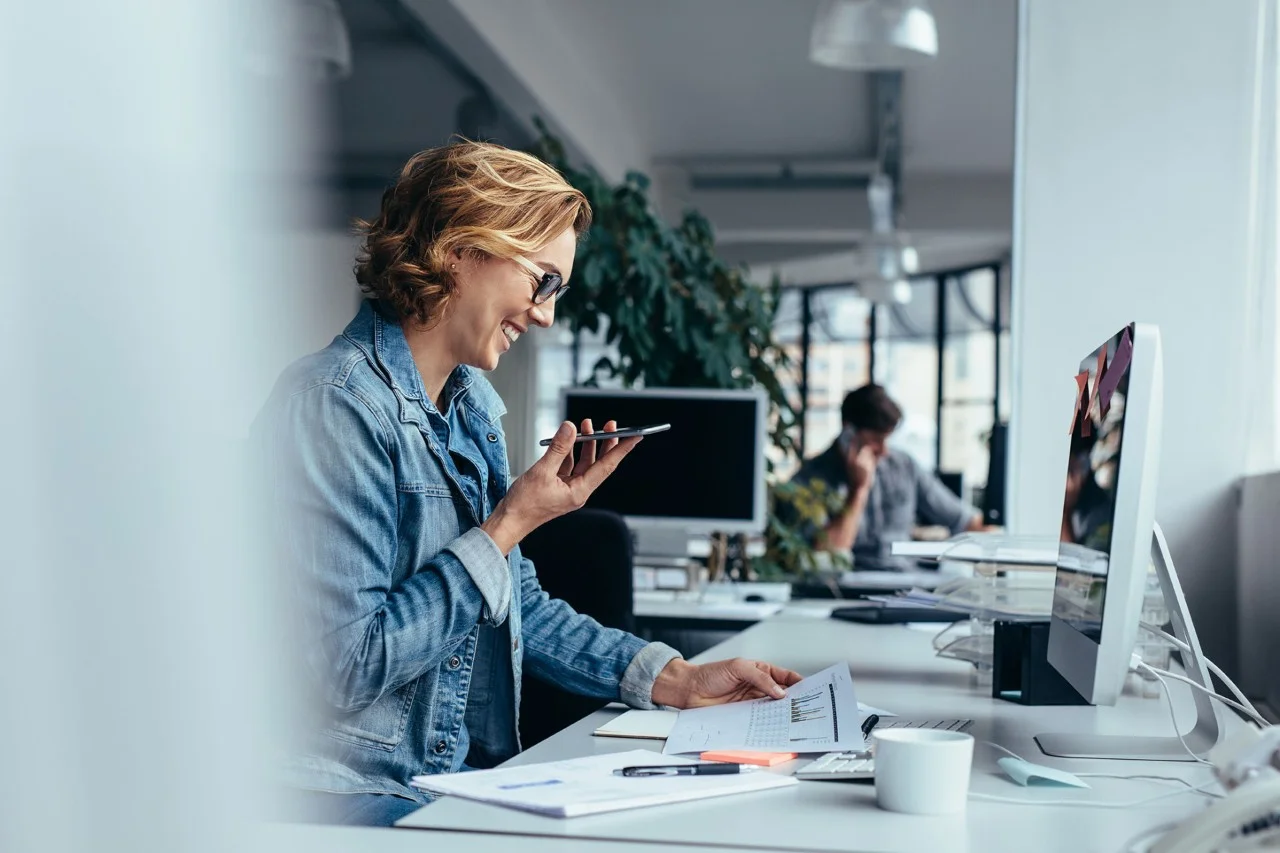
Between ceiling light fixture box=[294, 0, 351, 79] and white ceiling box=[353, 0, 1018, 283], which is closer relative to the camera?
ceiling light fixture box=[294, 0, 351, 79]

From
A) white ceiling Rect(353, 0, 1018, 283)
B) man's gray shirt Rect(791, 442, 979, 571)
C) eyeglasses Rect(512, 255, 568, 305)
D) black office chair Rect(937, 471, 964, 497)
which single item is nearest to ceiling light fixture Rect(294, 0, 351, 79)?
white ceiling Rect(353, 0, 1018, 283)

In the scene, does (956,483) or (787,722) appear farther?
A: (956,483)

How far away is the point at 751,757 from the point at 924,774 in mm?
224

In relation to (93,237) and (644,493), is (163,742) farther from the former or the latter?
(644,493)

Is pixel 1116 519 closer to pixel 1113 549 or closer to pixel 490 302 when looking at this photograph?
pixel 1113 549

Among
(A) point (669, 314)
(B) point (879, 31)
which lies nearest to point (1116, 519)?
(A) point (669, 314)

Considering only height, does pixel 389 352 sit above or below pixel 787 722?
above

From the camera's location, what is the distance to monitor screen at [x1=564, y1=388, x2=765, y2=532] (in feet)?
10.1

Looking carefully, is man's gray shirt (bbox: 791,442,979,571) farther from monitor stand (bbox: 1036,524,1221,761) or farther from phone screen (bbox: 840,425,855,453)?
monitor stand (bbox: 1036,524,1221,761)

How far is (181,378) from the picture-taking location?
0.40 meters

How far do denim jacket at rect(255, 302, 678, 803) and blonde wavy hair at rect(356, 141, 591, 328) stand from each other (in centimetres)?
5

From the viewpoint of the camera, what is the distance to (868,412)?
4348mm

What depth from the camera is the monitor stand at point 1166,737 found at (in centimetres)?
122

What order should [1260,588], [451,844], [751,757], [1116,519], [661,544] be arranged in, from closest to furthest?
[451,844] < [1116,519] < [751,757] < [1260,588] < [661,544]
